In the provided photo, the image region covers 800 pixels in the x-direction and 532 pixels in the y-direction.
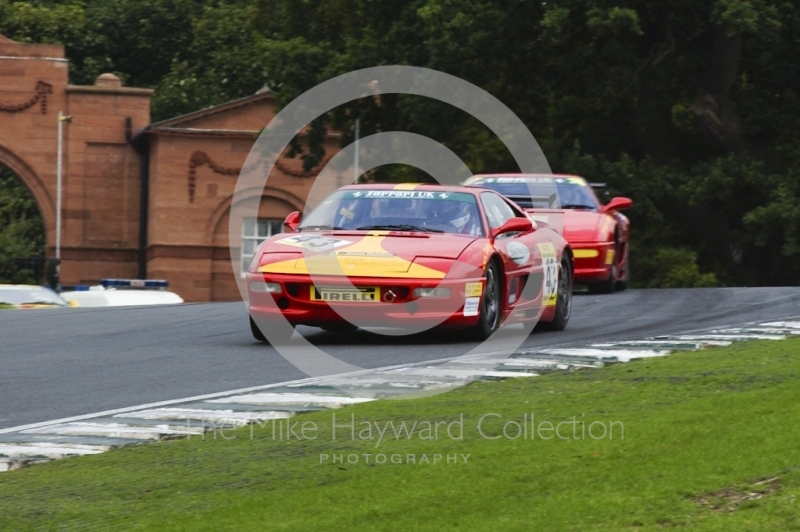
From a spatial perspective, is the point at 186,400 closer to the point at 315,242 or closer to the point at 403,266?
the point at 403,266

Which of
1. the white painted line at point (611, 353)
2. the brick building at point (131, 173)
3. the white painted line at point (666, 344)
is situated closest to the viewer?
the white painted line at point (611, 353)

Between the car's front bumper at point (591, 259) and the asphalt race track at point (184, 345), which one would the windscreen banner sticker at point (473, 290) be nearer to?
the asphalt race track at point (184, 345)

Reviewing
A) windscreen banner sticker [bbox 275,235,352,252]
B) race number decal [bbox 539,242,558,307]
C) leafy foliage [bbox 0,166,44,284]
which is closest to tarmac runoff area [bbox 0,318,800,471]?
race number decal [bbox 539,242,558,307]

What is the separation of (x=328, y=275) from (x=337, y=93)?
82.0 ft

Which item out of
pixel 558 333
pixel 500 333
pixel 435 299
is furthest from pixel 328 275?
pixel 558 333

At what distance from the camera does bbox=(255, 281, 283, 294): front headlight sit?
11.6m

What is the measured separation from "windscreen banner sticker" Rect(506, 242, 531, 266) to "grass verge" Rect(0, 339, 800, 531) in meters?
3.98

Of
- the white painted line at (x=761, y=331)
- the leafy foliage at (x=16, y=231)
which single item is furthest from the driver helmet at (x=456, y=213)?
the leafy foliage at (x=16, y=231)

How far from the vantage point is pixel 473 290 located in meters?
11.7

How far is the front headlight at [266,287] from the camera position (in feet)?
38.1

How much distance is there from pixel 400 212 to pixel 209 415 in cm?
454

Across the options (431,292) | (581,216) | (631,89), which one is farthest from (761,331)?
(631,89)

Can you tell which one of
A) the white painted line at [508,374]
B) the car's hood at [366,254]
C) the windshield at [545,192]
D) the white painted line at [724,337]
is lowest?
the white painted line at [508,374]

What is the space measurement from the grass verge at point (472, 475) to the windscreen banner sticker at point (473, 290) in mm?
3124
